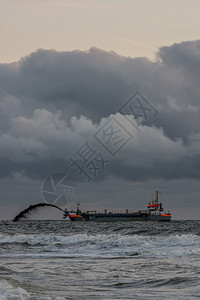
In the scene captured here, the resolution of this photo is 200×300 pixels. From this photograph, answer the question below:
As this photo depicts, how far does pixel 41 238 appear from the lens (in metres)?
53.2

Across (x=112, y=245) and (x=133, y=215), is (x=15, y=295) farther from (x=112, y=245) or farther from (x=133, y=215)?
(x=133, y=215)

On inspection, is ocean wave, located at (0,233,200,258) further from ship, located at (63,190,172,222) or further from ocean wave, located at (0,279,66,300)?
ship, located at (63,190,172,222)

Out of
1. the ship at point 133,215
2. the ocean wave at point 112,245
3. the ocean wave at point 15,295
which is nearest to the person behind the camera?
the ocean wave at point 15,295

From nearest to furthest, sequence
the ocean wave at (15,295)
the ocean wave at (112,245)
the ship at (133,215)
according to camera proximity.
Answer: the ocean wave at (15,295) → the ocean wave at (112,245) → the ship at (133,215)

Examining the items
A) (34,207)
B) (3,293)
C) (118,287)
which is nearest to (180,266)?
(118,287)

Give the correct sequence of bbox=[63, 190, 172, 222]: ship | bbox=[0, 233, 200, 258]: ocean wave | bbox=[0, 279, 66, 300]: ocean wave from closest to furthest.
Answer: bbox=[0, 279, 66, 300]: ocean wave < bbox=[0, 233, 200, 258]: ocean wave < bbox=[63, 190, 172, 222]: ship

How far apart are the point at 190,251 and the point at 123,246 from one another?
9773mm

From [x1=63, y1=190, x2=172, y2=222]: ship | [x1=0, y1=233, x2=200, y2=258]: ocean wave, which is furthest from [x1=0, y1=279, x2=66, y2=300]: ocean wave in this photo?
[x1=63, y1=190, x2=172, y2=222]: ship

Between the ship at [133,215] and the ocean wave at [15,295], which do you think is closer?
the ocean wave at [15,295]

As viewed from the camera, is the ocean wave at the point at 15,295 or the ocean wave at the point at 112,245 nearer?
the ocean wave at the point at 15,295

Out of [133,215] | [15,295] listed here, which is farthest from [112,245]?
[133,215]

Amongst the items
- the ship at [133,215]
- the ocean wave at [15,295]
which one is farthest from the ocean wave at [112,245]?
the ship at [133,215]

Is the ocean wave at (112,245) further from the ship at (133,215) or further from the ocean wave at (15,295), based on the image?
the ship at (133,215)

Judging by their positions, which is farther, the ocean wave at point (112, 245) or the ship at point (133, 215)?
the ship at point (133, 215)
